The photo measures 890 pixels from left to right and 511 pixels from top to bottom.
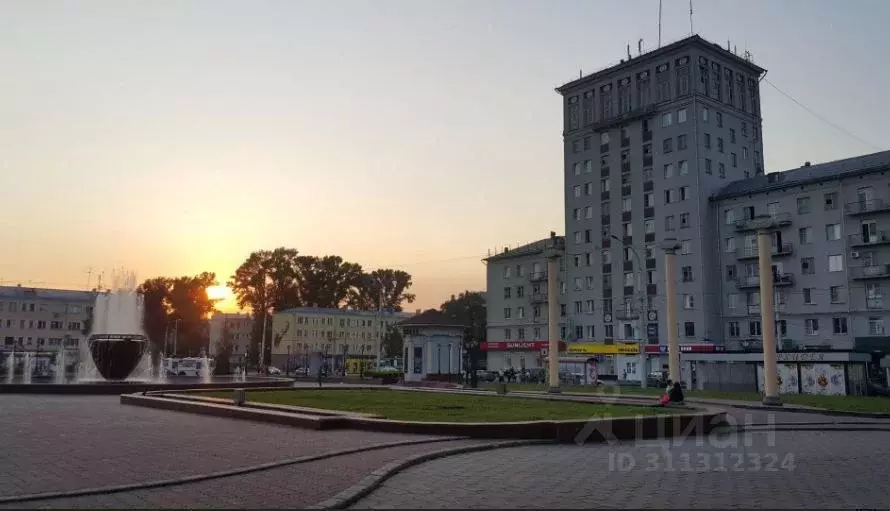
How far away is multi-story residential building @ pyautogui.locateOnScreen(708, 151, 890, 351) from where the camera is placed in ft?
175

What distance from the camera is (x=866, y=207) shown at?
53.9m

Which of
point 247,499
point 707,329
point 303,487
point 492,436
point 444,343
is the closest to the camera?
point 247,499

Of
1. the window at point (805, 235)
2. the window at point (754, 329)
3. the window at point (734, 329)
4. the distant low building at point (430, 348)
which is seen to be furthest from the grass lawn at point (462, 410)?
the window at point (805, 235)

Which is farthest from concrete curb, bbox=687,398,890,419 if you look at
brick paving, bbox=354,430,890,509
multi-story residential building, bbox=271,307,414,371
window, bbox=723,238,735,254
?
multi-story residential building, bbox=271,307,414,371

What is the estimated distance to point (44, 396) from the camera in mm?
30422

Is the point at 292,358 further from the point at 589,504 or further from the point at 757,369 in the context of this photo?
the point at 589,504

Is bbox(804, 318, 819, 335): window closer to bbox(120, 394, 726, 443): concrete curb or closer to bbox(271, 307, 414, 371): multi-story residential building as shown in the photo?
bbox(120, 394, 726, 443): concrete curb

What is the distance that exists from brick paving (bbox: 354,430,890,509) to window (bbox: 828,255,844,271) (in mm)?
45355

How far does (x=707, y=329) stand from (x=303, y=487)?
5719 centimetres

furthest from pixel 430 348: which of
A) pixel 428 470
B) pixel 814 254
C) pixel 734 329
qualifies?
pixel 428 470

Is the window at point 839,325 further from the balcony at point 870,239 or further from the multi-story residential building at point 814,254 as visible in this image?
the balcony at point 870,239

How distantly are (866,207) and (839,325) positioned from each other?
940 centimetres

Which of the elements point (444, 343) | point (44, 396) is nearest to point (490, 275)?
point (444, 343)

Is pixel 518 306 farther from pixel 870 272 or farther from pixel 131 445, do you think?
pixel 131 445
